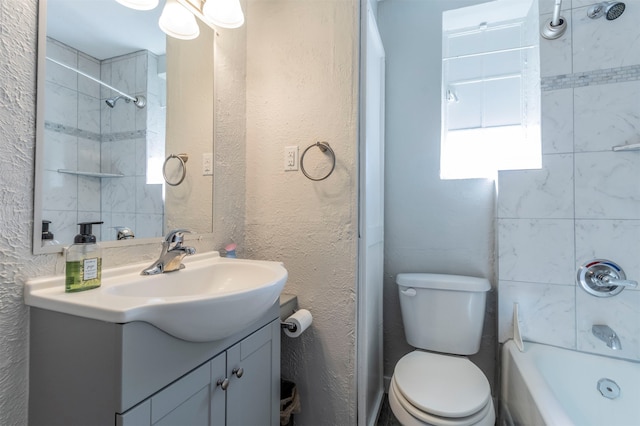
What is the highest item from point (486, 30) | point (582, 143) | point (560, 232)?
point (486, 30)

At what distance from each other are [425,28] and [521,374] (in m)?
1.84

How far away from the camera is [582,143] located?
1271 millimetres

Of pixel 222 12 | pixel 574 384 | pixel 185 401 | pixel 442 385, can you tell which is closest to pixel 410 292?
A: pixel 442 385

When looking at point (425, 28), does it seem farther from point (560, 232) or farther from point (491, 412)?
point (491, 412)

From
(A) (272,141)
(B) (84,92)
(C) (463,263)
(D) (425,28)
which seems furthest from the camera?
(D) (425,28)

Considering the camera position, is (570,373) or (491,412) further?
(570,373)

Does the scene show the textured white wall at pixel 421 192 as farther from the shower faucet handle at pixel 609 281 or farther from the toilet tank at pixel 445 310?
the shower faucet handle at pixel 609 281

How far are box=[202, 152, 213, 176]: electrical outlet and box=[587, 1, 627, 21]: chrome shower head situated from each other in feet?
5.97

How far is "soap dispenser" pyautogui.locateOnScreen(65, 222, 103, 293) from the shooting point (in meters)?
0.69

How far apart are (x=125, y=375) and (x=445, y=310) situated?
1.34 metres

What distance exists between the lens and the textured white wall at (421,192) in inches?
61.2

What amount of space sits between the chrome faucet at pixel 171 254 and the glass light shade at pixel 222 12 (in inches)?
35.3

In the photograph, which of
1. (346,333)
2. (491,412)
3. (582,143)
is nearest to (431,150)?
(582,143)

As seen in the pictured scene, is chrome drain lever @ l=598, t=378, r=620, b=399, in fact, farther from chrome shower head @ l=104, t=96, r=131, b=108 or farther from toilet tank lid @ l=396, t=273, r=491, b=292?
chrome shower head @ l=104, t=96, r=131, b=108
